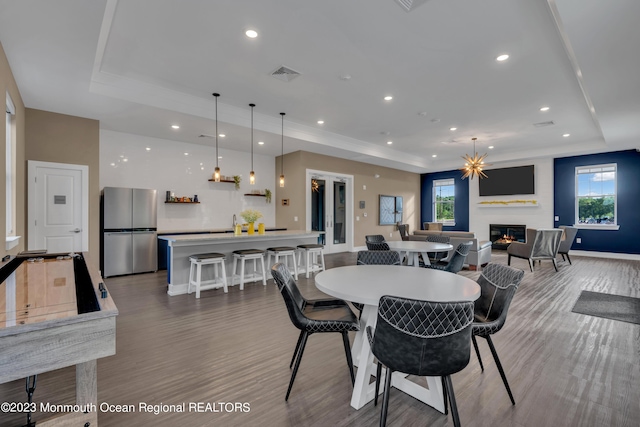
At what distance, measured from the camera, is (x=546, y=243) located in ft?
21.2

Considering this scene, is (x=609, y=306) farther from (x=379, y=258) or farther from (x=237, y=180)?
(x=237, y=180)

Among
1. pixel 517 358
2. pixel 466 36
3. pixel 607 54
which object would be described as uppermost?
pixel 466 36

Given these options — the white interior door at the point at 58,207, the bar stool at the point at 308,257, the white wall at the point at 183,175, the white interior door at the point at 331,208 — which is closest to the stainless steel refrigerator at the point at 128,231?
the white interior door at the point at 58,207

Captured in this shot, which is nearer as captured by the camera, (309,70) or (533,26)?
(533,26)

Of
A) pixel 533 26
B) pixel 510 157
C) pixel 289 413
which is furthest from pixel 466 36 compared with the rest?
pixel 510 157

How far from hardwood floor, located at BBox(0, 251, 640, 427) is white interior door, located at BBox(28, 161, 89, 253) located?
7.90 ft

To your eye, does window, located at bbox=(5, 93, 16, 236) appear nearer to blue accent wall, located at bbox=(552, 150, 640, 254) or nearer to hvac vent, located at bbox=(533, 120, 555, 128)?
hvac vent, located at bbox=(533, 120, 555, 128)

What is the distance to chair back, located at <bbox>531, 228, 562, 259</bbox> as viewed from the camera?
636 cm

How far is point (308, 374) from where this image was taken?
231 cm

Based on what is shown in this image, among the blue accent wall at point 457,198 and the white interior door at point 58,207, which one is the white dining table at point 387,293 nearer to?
the white interior door at point 58,207

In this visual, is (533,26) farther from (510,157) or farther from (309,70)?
(510,157)

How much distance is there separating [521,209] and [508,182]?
3.09 feet

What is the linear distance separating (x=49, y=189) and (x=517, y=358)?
663cm

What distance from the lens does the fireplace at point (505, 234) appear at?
961 centimetres
